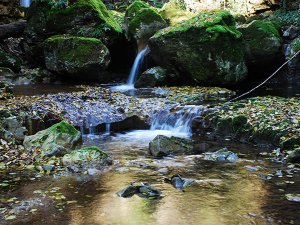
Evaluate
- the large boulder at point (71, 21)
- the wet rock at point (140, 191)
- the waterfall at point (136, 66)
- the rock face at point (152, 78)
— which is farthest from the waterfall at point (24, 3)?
the wet rock at point (140, 191)

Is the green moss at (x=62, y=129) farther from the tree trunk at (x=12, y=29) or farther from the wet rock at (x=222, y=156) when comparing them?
the tree trunk at (x=12, y=29)

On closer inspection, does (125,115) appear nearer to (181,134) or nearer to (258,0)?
(181,134)

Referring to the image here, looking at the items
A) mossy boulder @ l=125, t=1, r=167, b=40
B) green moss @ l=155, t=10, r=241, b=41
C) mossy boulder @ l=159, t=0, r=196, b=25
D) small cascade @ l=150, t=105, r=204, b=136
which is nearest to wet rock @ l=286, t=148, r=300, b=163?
small cascade @ l=150, t=105, r=204, b=136

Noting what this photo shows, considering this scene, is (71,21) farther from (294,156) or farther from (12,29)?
Answer: (294,156)

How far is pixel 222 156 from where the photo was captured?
7.28 metres

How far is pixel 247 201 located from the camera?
511 cm

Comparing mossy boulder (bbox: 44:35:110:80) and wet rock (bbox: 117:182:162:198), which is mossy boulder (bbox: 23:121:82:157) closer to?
wet rock (bbox: 117:182:162:198)

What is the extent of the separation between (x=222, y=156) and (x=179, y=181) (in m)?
1.78

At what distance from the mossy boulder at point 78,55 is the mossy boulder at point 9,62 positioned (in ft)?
8.71

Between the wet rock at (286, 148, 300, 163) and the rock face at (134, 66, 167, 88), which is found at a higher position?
the rock face at (134, 66, 167, 88)

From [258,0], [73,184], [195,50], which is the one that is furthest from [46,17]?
[73,184]

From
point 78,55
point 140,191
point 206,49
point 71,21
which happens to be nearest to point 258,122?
point 140,191

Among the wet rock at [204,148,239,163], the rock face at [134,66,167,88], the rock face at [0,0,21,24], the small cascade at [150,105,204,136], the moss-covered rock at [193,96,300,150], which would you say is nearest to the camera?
the wet rock at [204,148,239,163]

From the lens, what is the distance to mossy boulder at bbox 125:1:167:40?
55.8 feet
